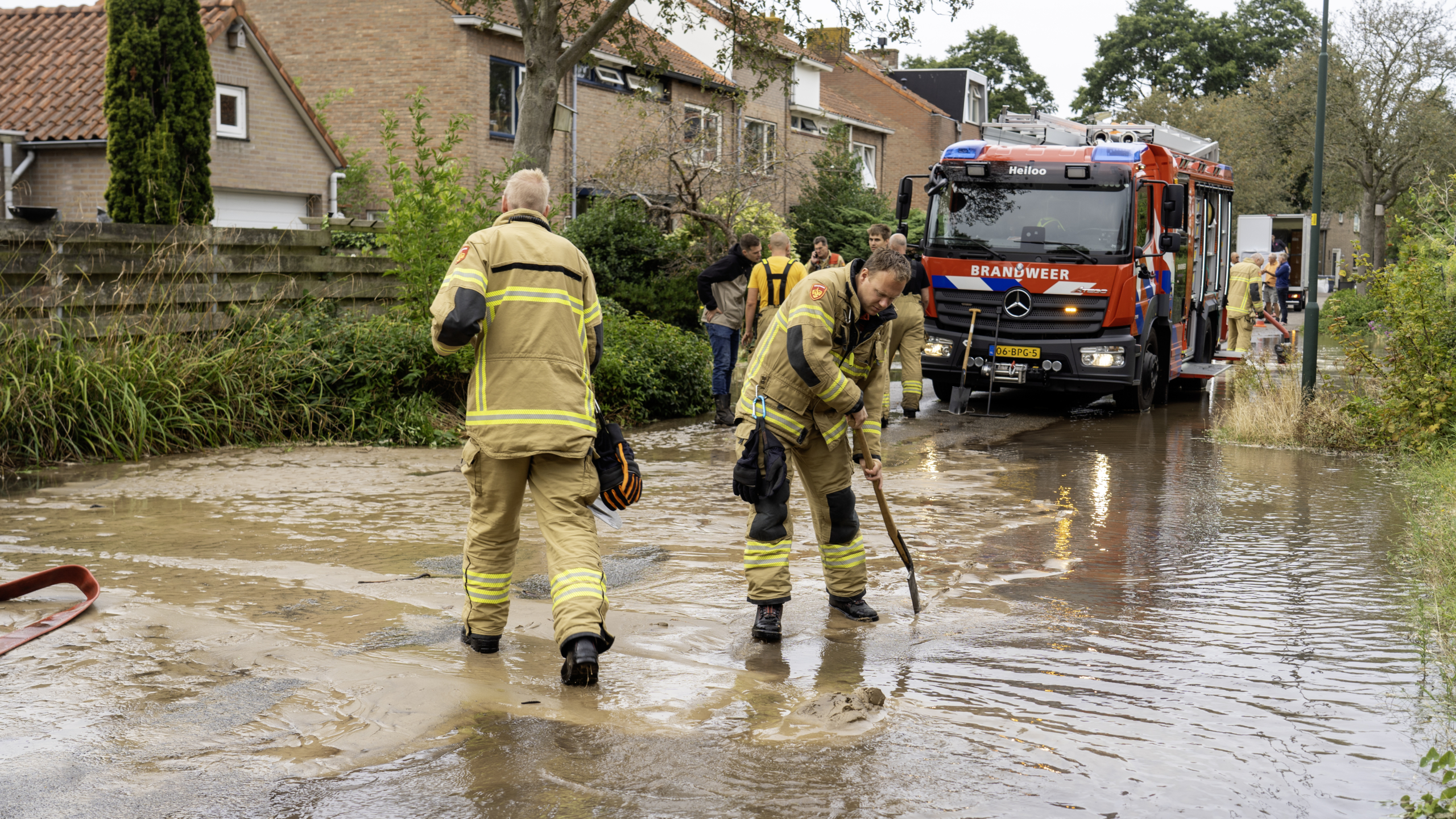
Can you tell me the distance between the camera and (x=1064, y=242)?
1395cm

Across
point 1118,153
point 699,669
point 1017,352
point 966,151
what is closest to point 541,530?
point 699,669

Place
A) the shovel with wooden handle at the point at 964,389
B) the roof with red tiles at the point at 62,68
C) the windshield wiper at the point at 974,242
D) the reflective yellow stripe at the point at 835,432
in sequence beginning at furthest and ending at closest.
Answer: the roof with red tiles at the point at 62,68 < the shovel with wooden handle at the point at 964,389 < the windshield wiper at the point at 974,242 < the reflective yellow stripe at the point at 835,432

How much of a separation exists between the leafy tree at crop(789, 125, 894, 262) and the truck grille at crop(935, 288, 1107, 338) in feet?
48.3

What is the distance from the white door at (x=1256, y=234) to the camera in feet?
114

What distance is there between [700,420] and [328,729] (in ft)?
30.7

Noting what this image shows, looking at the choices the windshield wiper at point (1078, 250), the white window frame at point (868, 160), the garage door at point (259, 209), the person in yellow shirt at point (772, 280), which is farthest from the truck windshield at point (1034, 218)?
the white window frame at point (868, 160)

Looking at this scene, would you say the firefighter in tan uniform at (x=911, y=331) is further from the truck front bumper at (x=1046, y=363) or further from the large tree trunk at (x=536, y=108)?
the large tree trunk at (x=536, y=108)

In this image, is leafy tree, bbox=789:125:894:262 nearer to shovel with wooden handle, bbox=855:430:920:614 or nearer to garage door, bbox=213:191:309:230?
garage door, bbox=213:191:309:230

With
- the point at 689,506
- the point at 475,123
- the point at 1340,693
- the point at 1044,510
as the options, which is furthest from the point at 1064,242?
the point at 475,123

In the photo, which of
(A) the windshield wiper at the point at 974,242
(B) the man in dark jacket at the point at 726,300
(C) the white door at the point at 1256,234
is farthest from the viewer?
(C) the white door at the point at 1256,234

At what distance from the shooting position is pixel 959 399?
1498 cm

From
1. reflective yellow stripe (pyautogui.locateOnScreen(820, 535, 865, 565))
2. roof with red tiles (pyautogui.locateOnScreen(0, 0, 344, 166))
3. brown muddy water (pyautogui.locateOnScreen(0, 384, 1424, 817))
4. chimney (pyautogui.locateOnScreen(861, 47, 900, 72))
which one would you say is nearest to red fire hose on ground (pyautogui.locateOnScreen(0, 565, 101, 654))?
brown muddy water (pyautogui.locateOnScreen(0, 384, 1424, 817))

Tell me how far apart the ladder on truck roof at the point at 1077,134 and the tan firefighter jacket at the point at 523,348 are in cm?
1077

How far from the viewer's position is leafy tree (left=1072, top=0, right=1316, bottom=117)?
219 feet
